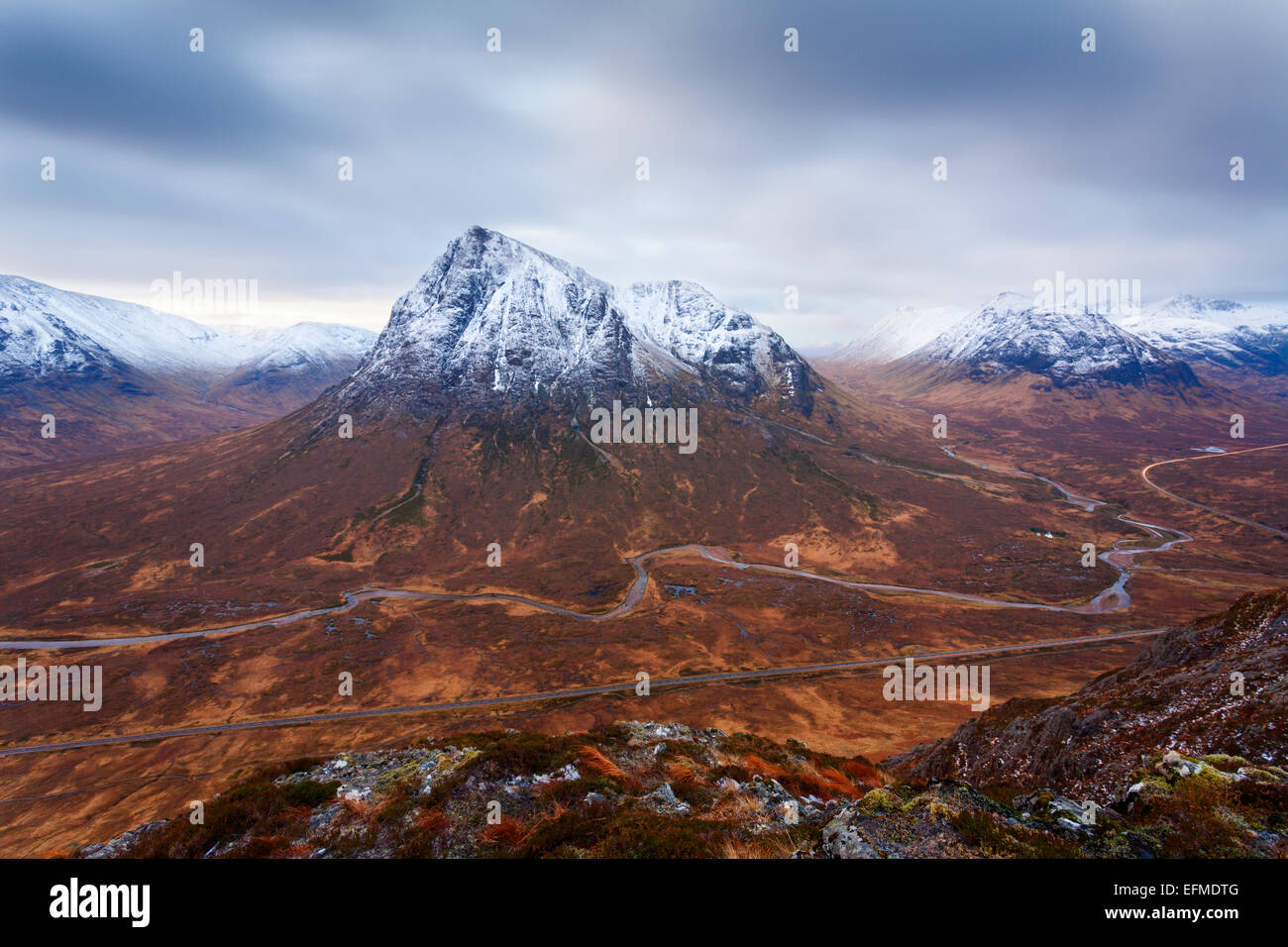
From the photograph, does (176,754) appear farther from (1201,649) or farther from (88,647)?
(1201,649)

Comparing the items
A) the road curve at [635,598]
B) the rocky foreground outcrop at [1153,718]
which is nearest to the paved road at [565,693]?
the road curve at [635,598]

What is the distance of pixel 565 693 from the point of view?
72.7m

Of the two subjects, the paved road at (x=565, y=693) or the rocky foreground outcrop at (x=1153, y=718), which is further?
the paved road at (x=565, y=693)

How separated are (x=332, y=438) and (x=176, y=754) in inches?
5804

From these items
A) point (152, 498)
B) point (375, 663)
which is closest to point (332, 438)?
point (152, 498)

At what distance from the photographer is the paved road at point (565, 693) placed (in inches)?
2424

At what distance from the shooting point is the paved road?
202 feet

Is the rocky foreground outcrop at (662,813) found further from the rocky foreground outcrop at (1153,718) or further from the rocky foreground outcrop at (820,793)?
the rocky foreground outcrop at (1153,718)

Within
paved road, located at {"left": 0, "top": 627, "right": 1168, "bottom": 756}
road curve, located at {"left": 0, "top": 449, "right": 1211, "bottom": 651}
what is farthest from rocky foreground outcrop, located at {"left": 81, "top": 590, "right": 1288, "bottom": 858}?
road curve, located at {"left": 0, "top": 449, "right": 1211, "bottom": 651}

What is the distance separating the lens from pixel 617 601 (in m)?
111

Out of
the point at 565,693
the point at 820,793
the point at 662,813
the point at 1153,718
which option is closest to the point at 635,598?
the point at 565,693

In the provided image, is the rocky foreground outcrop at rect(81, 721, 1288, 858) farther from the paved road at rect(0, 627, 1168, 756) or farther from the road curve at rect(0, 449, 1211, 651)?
the road curve at rect(0, 449, 1211, 651)

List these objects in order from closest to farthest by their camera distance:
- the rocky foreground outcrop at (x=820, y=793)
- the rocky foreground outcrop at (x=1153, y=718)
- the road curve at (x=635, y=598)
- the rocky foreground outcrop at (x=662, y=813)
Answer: the rocky foreground outcrop at (x=662, y=813) → the rocky foreground outcrop at (x=820, y=793) → the rocky foreground outcrop at (x=1153, y=718) → the road curve at (x=635, y=598)
